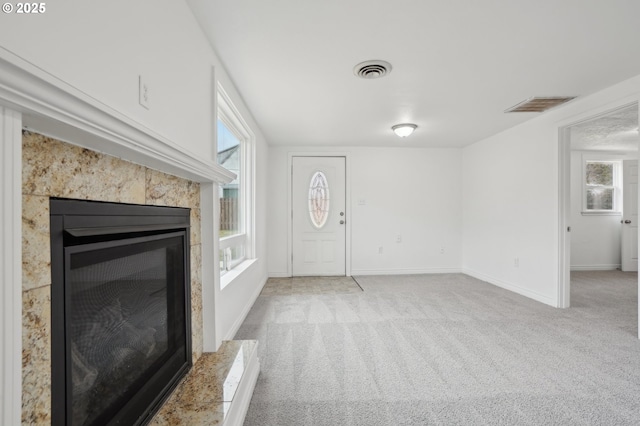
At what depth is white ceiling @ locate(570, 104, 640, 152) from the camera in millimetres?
3645

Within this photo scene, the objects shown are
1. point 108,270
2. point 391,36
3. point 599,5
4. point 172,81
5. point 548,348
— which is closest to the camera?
point 108,270

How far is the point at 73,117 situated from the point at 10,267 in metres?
0.35

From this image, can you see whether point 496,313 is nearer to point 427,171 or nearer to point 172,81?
point 427,171

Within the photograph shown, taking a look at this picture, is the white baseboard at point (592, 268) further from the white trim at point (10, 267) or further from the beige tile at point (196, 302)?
the white trim at point (10, 267)

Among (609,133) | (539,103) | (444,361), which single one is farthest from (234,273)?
(609,133)

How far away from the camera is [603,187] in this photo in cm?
568

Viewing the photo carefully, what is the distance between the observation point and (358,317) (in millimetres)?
3035

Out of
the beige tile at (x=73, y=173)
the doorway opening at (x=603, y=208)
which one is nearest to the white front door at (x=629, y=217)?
the doorway opening at (x=603, y=208)

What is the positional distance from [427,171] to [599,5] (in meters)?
3.68

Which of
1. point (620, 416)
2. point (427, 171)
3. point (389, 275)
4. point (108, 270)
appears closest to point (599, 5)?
point (620, 416)

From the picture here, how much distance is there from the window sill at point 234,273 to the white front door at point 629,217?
254 inches

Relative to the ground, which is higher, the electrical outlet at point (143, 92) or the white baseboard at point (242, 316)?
the electrical outlet at point (143, 92)

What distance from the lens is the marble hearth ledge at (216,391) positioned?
126cm

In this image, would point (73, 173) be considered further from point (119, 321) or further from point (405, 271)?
point (405, 271)
